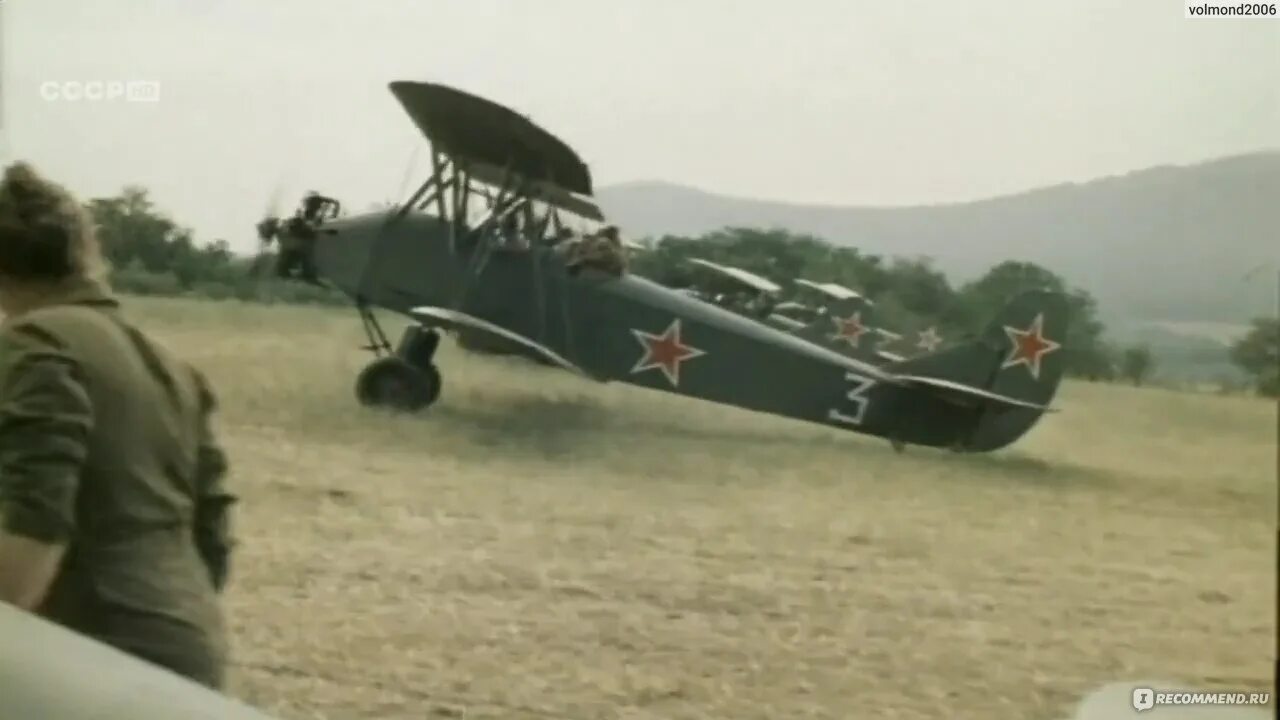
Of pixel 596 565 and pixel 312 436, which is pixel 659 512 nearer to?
pixel 596 565

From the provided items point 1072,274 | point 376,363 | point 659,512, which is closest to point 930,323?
point 1072,274

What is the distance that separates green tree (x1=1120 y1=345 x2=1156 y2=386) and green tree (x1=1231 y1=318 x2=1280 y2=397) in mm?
96

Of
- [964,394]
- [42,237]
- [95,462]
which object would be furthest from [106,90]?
[964,394]

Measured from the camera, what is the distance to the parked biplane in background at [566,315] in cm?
180

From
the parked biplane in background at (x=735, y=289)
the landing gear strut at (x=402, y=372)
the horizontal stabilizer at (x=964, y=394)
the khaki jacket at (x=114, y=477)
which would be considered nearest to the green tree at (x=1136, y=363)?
the horizontal stabilizer at (x=964, y=394)

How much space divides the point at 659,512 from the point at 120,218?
880 mm

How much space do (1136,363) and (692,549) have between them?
1.96 feet

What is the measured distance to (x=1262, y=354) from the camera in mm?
1614

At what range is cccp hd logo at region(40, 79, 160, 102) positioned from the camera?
2131 millimetres

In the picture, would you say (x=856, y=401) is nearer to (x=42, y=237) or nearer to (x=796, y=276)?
(x=796, y=276)

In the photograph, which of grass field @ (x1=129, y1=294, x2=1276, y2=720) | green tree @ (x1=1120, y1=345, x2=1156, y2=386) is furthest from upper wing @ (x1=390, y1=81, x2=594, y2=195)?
green tree @ (x1=1120, y1=345, x2=1156, y2=386)

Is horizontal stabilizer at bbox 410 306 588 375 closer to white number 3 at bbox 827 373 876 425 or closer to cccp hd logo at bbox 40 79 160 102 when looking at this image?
white number 3 at bbox 827 373 876 425

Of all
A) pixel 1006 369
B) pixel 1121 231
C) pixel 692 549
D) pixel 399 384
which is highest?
pixel 1121 231

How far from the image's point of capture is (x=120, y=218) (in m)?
2.10
